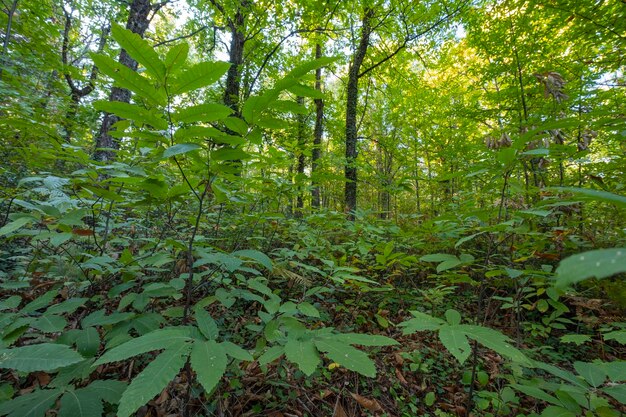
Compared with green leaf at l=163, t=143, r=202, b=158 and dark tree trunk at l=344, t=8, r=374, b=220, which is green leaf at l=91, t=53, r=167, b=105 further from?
dark tree trunk at l=344, t=8, r=374, b=220

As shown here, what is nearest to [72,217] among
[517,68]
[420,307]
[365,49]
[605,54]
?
[420,307]

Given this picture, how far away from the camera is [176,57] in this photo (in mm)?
1102

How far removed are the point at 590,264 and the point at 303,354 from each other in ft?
2.83

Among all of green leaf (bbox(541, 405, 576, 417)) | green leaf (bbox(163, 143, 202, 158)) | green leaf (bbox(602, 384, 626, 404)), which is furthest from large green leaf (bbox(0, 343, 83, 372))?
green leaf (bbox(602, 384, 626, 404))

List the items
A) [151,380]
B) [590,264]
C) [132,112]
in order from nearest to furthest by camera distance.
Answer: [590,264]
[151,380]
[132,112]

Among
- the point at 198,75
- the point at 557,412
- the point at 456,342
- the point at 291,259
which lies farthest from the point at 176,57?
the point at 291,259

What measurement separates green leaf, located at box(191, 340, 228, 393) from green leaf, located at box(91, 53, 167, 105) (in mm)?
1000

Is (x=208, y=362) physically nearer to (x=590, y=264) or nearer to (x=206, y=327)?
(x=206, y=327)

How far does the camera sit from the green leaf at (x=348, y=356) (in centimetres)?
93

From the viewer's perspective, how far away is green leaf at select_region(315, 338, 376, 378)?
93cm

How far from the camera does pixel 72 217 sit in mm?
1598

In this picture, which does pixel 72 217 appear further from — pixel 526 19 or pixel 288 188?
Answer: pixel 526 19

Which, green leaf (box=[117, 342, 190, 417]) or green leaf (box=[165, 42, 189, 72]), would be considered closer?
green leaf (box=[117, 342, 190, 417])

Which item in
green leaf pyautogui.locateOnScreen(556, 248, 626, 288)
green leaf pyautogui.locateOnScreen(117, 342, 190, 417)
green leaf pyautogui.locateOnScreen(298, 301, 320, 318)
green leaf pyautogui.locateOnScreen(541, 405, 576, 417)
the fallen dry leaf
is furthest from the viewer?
the fallen dry leaf
